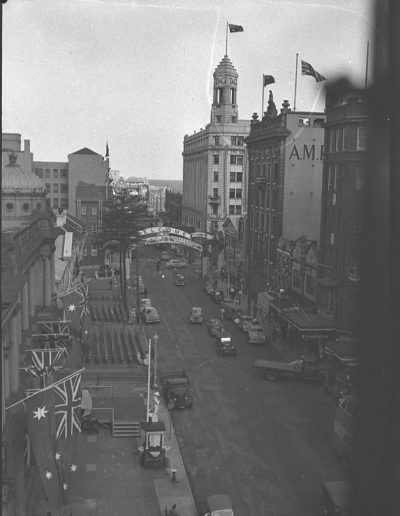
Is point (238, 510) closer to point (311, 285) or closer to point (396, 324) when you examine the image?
point (396, 324)

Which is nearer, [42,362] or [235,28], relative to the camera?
[235,28]

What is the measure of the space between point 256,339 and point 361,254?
17050 mm

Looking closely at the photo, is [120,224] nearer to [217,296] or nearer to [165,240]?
[165,240]

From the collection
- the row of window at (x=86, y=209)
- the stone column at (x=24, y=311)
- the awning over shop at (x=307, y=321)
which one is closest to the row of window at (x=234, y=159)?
the row of window at (x=86, y=209)

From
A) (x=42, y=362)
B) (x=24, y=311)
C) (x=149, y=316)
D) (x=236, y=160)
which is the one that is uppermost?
(x=236, y=160)

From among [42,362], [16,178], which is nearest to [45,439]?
[42,362]

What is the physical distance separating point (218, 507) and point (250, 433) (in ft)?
13.3

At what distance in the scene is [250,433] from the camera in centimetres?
1177

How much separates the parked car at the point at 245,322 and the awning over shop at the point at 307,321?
8.63 feet

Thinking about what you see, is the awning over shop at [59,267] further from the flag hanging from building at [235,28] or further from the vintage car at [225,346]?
the flag hanging from building at [235,28]

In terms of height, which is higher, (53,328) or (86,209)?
(86,209)

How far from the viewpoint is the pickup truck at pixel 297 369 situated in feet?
48.9

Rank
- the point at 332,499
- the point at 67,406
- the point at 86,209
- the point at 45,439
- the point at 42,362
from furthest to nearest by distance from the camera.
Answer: the point at 86,209, the point at 42,362, the point at 67,406, the point at 45,439, the point at 332,499

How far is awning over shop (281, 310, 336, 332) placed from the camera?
15862 millimetres
